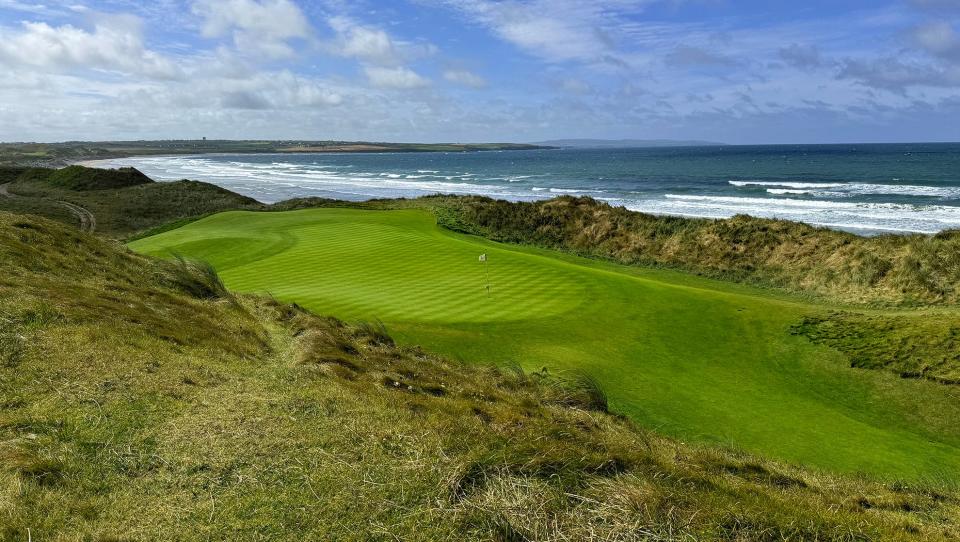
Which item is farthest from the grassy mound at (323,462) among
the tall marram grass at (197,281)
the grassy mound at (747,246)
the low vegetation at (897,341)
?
the grassy mound at (747,246)

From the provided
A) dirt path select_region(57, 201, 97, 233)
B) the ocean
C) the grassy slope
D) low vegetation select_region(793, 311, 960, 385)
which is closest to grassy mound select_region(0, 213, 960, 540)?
low vegetation select_region(793, 311, 960, 385)

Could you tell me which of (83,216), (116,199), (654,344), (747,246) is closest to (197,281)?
(654,344)

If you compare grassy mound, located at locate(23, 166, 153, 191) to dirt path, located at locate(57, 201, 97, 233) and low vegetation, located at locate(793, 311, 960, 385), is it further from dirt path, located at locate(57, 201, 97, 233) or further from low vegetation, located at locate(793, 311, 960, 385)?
low vegetation, located at locate(793, 311, 960, 385)

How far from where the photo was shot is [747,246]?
2794 cm

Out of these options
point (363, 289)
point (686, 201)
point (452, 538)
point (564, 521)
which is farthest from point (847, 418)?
point (686, 201)

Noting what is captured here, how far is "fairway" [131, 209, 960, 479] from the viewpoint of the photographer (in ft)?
29.3

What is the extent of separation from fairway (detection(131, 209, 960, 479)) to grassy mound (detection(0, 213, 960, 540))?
213 cm

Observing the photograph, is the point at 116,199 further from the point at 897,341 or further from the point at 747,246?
the point at 897,341

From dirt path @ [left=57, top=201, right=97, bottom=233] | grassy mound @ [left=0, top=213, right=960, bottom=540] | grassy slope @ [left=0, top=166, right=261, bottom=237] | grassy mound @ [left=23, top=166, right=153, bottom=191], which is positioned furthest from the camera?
grassy mound @ [left=23, top=166, right=153, bottom=191]

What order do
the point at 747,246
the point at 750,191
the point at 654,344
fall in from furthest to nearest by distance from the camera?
the point at 750,191
the point at 747,246
the point at 654,344

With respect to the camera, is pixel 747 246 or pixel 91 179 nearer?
pixel 747 246

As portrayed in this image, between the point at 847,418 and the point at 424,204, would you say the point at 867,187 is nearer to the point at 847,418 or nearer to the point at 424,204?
the point at 424,204

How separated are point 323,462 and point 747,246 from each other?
27735 millimetres

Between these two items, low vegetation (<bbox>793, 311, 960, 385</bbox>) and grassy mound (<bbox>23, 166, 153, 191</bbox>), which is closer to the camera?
low vegetation (<bbox>793, 311, 960, 385</bbox>)
